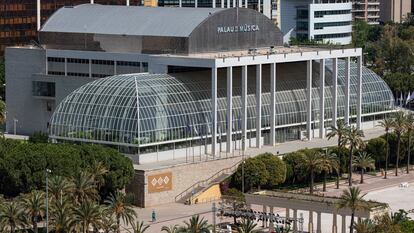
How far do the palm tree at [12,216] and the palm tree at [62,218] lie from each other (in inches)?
96.2

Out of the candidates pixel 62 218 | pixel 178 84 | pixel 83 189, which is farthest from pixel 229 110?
pixel 62 218

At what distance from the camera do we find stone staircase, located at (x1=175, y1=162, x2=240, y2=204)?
441ft

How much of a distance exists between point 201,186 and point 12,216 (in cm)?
3381

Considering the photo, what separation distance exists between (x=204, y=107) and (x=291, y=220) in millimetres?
29324

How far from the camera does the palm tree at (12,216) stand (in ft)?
348

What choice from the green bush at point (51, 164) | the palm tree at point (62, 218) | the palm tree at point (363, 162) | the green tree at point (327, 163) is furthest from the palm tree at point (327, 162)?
the palm tree at point (62, 218)

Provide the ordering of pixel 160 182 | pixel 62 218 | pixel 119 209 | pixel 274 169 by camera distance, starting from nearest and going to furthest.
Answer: pixel 62 218, pixel 119 209, pixel 160 182, pixel 274 169

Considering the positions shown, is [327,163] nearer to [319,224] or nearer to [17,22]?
[319,224]

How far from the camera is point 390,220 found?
358 ft

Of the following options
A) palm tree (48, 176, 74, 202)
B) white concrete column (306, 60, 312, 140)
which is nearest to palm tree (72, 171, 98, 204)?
palm tree (48, 176, 74, 202)

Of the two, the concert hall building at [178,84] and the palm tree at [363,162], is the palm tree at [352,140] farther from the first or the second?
the concert hall building at [178,84]

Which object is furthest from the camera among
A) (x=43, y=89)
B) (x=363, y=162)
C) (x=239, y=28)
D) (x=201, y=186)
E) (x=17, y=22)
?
(x=17, y=22)

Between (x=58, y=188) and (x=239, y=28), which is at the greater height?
(x=239, y=28)

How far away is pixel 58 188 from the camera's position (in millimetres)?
111125
